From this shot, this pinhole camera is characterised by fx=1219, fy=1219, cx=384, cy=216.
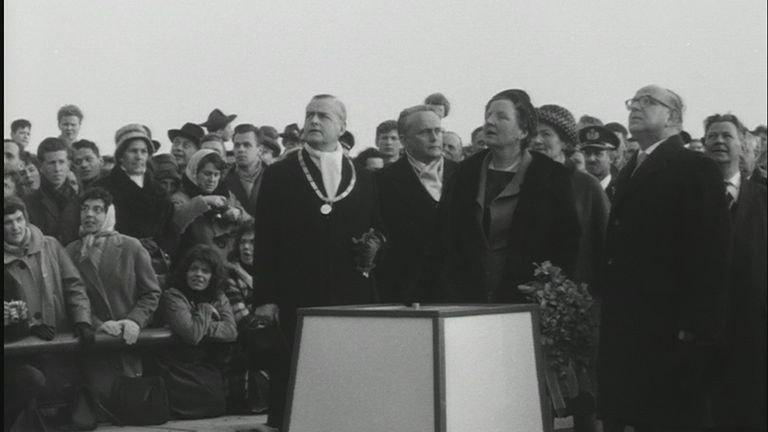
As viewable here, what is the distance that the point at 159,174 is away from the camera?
5.46 meters

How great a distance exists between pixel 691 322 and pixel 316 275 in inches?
64.1

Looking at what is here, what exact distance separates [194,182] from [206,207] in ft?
0.43

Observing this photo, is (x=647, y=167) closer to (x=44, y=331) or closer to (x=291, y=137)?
(x=291, y=137)

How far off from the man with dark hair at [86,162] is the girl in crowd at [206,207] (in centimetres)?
36

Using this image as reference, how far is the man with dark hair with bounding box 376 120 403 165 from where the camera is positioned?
515cm

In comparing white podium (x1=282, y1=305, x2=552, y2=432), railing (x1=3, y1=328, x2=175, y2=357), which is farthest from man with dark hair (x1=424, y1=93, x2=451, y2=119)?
white podium (x1=282, y1=305, x2=552, y2=432)

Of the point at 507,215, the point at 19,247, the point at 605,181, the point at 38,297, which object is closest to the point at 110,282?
the point at 38,297

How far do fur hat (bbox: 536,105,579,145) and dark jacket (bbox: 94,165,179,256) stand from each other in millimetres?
1747

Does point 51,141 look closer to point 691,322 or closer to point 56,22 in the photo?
point 56,22

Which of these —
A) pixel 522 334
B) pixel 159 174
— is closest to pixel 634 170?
pixel 159 174

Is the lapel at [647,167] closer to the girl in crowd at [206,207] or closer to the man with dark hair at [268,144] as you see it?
the man with dark hair at [268,144]

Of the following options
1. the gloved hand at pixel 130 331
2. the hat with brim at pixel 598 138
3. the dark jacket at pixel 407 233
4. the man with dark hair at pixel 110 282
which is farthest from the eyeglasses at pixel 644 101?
the gloved hand at pixel 130 331

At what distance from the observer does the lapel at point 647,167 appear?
4.38 m

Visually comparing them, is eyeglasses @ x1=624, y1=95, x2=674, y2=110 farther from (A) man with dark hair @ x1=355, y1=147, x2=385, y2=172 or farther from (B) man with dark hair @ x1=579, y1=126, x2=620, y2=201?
(A) man with dark hair @ x1=355, y1=147, x2=385, y2=172
